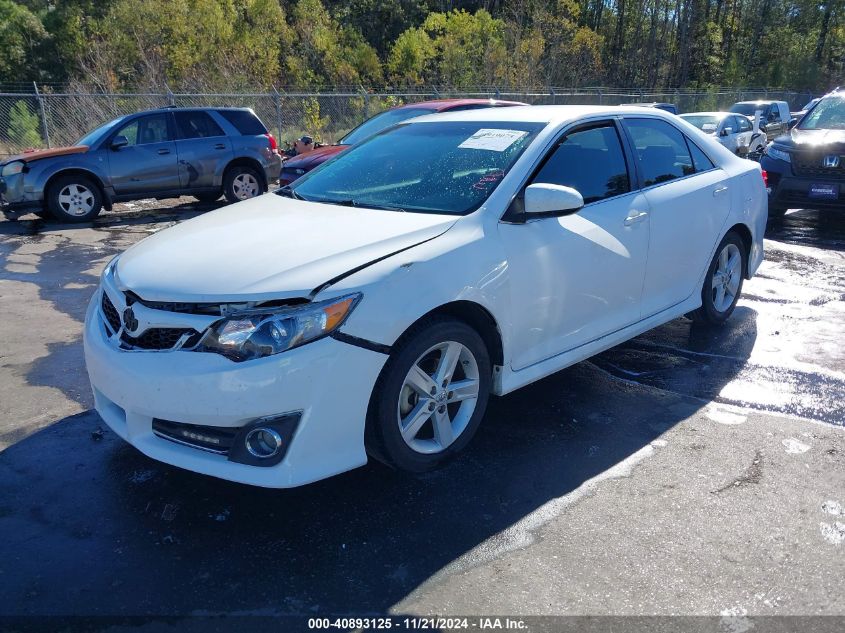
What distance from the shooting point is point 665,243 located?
4625 millimetres

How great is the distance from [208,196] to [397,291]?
10008 millimetres

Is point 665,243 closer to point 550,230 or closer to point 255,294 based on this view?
point 550,230

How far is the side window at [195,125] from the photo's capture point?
1159 centimetres

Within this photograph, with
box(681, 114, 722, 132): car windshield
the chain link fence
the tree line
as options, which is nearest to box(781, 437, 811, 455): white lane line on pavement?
box(681, 114, 722, 132): car windshield

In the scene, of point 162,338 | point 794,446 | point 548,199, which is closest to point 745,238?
point 794,446

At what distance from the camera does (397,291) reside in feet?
10.1

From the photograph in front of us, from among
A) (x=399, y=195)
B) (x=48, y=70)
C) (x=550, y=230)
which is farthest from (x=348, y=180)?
(x=48, y=70)

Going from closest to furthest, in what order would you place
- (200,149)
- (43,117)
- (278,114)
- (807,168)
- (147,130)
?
(807,168)
(147,130)
(200,149)
(43,117)
(278,114)

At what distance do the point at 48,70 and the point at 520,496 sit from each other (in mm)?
30552

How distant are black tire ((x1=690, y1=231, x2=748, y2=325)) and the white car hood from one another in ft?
8.79

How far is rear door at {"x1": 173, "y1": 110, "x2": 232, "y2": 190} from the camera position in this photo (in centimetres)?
1154

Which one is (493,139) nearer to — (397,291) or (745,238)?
(397,291)

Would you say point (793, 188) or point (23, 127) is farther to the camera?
point (23, 127)

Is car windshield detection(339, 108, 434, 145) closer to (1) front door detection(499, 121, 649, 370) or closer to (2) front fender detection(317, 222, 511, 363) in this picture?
(1) front door detection(499, 121, 649, 370)
